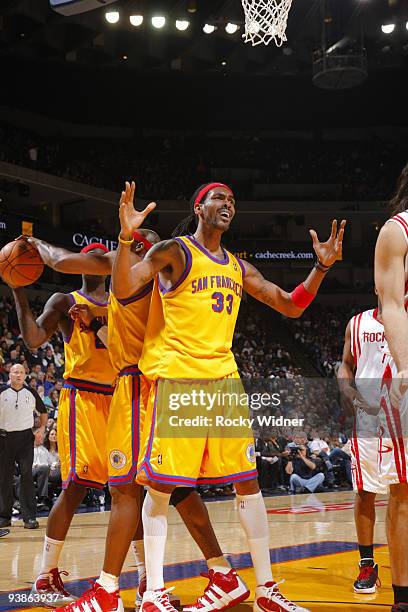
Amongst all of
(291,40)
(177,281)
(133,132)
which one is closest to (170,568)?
(177,281)

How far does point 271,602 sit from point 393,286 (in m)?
1.72

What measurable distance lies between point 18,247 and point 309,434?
10882 millimetres

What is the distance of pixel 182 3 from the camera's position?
56.1 ft

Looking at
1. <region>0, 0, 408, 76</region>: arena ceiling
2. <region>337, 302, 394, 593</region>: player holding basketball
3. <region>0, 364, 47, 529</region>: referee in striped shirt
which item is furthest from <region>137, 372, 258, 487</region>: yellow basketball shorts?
<region>0, 0, 408, 76</region>: arena ceiling

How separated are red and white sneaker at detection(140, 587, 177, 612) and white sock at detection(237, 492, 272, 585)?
0.50 m

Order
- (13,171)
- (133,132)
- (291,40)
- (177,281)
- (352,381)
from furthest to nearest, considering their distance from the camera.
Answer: (133,132), (13,171), (291,40), (352,381), (177,281)

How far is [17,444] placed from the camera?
898 cm

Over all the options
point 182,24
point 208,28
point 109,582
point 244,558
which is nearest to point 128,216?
point 109,582

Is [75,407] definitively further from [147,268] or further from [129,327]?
[147,268]

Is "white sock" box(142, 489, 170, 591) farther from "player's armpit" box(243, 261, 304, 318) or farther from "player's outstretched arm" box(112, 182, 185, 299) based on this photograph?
"player's armpit" box(243, 261, 304, 318)

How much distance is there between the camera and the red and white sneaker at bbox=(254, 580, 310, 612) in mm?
3729

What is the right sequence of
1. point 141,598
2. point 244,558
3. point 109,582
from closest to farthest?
point 109,582
point 141,598
point 244,558

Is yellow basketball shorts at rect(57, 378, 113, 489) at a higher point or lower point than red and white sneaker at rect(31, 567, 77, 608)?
higher

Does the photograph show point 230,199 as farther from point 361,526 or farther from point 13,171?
point 13,171
